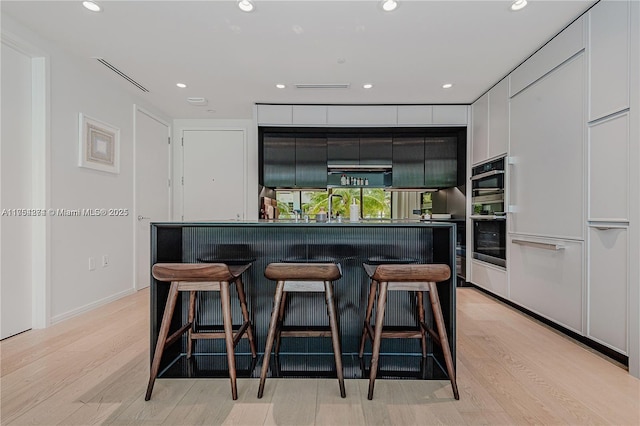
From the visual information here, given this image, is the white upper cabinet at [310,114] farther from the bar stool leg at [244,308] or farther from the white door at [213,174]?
the bar stool leg at [244,308]

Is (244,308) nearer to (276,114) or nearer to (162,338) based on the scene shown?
(162,338)

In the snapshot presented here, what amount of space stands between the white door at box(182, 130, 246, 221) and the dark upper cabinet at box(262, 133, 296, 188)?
2.48 feet

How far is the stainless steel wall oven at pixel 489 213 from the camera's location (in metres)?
3.48

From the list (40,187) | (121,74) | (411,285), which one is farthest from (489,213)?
(40,187)

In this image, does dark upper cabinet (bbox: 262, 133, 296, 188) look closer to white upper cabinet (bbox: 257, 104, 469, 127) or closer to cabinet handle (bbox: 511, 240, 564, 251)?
white upper cabinet (bbox: 257, 104, 469, 127)

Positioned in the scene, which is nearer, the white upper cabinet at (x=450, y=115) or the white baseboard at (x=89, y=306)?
the white baseboard at (x=89, y=306)

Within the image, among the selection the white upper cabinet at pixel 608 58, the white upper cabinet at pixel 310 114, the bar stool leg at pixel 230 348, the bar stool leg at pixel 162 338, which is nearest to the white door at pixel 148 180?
the white upper cabinet at pixel 310 114

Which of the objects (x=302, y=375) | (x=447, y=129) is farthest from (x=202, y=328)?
(x=447, y=129)

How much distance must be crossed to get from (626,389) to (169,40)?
401 centimetres

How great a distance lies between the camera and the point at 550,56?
2.70m

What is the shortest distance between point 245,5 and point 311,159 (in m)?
2.45

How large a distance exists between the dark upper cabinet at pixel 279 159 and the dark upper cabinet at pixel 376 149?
1.01 metres

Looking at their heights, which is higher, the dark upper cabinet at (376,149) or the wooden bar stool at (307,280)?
the dark upper cabinet at (376,149)

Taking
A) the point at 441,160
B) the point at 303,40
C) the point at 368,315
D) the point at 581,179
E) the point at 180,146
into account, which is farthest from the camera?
the point at 180,146
